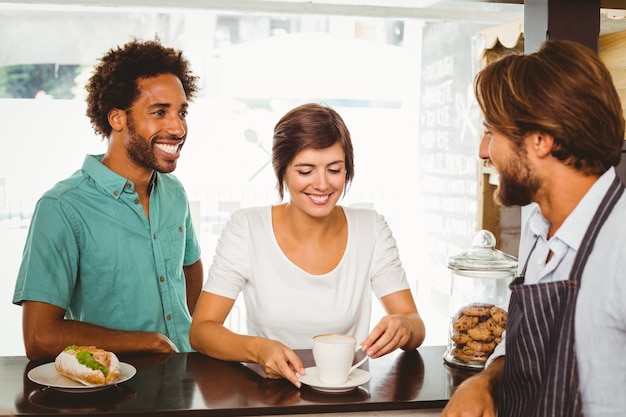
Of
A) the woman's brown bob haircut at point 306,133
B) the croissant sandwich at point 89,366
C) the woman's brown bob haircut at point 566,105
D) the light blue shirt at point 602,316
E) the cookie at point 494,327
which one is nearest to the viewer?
the light blue shirt at point 602,316

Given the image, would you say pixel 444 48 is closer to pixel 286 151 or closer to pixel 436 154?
pixel 436 154

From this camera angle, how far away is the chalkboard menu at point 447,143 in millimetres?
4070

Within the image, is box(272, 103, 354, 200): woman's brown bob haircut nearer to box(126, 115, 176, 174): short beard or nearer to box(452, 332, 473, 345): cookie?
box(126, 115, 176, 174): short beard

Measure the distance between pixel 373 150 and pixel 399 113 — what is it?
0.88 ft

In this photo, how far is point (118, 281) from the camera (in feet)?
7.75

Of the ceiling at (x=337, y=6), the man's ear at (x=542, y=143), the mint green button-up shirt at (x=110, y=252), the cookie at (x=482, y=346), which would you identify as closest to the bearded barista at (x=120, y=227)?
the mint green button-up shirt at (x=110, y=252)

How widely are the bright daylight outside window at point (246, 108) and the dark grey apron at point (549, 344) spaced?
2.66m

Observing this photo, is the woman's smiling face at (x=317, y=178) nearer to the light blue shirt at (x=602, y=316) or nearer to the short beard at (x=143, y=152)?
the short beard at (x=143, y=152)

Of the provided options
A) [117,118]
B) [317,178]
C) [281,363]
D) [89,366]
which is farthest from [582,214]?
[117,118]

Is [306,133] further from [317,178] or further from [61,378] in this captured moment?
[61,378]

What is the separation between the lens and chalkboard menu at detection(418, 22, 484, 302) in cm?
407

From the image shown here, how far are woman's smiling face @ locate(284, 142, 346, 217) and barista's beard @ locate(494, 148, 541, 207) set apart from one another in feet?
2.32

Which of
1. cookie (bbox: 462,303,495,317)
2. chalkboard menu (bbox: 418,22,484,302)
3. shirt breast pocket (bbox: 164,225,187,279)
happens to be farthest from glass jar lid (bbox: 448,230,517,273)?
chalkboard menu (bbox: 418,22,484,302)

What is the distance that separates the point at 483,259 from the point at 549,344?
583 mm
